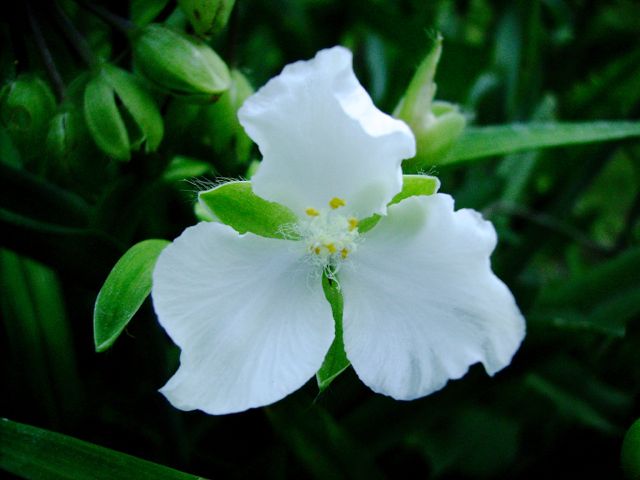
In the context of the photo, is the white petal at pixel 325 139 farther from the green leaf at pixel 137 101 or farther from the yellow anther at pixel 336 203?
the green leaf at pixel 137 101

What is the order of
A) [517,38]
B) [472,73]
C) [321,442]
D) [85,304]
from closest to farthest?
[321,442] < [85,304] < [472,73] < [517,38]

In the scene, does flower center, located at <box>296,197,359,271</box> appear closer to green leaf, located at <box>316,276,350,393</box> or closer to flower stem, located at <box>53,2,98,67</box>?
green leaf, located at <box>316,276,350,393</box>

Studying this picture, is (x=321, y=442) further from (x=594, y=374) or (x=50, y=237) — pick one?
(x=594, y=374)

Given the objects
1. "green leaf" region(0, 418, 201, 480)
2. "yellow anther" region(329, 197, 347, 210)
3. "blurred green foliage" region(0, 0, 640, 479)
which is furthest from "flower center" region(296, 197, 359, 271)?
"green leaf" region(0, 418, 201, 480)

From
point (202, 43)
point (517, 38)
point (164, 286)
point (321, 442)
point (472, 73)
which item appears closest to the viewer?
point (164, 286)

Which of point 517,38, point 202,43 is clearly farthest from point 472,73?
point 202,43

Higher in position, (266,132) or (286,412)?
(266,132)

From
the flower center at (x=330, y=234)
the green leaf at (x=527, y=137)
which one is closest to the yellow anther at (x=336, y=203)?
the flower center at (x=330, y=234)

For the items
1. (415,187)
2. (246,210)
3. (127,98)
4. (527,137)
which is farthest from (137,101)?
(527,137)
